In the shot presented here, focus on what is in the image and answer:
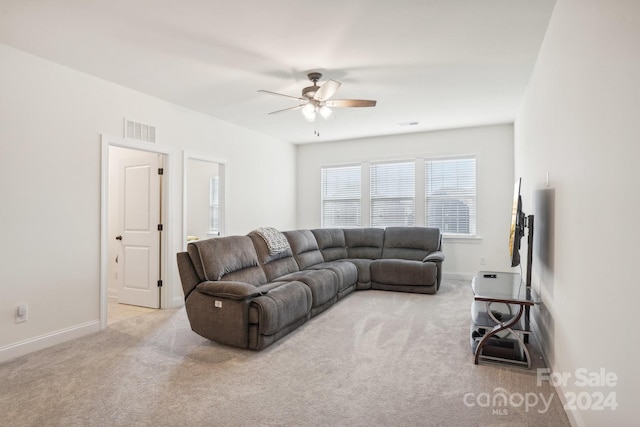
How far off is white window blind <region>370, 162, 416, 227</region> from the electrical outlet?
5.31 meters

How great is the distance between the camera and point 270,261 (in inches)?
172

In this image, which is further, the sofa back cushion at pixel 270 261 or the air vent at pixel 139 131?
the sofa back cushion at pixel 270 261

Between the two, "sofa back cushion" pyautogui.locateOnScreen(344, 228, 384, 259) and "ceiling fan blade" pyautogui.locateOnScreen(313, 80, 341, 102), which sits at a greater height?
"ceiling fan blade" pyautogui.locateOnScreen(313, 80, 341, 102)

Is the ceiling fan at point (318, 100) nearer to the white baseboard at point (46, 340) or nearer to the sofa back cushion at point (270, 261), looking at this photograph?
the sofa back cushion at point (270, 261)

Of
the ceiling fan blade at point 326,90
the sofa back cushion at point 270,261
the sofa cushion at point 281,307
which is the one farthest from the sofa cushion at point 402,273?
the ceiling fan blade at point 326,90

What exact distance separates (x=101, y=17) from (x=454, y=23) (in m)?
2.60

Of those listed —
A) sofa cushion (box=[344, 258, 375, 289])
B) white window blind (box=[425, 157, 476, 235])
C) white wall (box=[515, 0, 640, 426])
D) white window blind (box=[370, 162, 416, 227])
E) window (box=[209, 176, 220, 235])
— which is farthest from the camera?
white window blind (box=[370, 162, 416, 227])

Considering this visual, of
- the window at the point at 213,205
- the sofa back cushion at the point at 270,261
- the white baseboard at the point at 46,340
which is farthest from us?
the window at the point at 213,205

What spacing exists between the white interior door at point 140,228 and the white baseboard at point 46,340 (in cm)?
102

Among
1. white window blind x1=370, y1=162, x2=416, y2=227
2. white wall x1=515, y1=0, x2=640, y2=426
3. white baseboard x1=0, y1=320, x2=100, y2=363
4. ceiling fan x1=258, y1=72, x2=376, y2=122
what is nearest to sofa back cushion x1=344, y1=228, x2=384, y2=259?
white window blind x1=370, y1=162, x2=416, y2=227

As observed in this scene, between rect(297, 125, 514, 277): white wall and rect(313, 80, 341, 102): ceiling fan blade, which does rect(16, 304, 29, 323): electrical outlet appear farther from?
rect(297, 125, 514, 277): white wall

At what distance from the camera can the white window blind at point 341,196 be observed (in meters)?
7.18

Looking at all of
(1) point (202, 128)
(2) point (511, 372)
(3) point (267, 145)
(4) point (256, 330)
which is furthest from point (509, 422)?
(3) point (267, 145)

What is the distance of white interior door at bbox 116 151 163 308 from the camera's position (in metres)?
4.68
